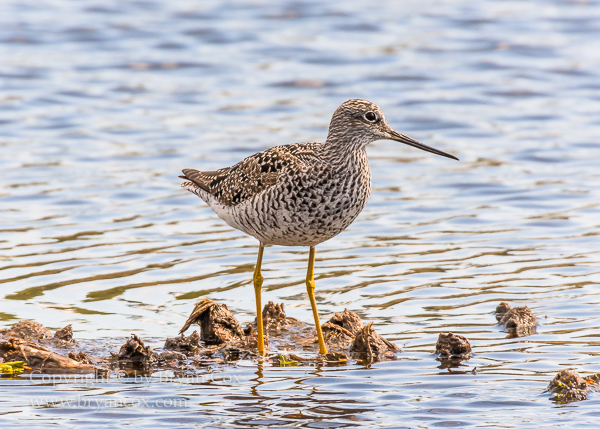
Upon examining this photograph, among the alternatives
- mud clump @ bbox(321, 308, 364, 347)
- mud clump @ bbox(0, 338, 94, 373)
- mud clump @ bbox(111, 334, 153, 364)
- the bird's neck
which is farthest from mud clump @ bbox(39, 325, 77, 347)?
the bird's neck

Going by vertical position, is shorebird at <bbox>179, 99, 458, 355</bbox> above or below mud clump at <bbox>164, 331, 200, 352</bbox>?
above

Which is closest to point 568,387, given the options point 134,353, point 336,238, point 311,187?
point 311,187

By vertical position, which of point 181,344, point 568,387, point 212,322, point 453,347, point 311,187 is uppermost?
point 311,187

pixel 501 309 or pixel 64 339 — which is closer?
pixel 64 339

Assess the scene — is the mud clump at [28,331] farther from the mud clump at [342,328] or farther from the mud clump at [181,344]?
the mud clump at [342,328]

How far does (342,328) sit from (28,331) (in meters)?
3.39

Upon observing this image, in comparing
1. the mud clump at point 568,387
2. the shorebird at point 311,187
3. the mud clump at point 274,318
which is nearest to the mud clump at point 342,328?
the shorebird at point 311,187

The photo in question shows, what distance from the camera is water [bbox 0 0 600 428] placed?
838 centimetres

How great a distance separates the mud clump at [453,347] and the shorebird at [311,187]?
4.05ft

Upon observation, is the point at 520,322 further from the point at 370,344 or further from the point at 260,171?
the point at 260,171

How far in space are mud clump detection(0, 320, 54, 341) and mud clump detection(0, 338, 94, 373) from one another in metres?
0.60

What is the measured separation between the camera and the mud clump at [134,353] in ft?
29.1

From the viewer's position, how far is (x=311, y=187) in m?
9.23

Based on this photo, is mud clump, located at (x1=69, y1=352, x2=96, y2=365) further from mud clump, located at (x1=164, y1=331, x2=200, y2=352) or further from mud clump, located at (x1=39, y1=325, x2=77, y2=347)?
mud clump, located at (x1=164, y1=331, x2=200, y2=352)
